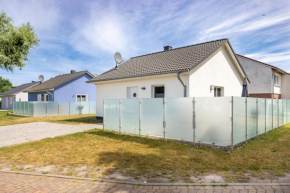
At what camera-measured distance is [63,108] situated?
22297 mm

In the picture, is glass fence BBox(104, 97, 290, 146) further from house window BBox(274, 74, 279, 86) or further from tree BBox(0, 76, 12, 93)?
tree BBox(0, 76, 12, 93)

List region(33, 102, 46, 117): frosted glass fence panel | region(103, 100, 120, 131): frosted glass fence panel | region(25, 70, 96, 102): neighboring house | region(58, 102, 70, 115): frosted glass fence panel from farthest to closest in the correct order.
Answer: region(25, 70, 96, 102): neighboring house < region(58, 102, 70, 115): frosted glass fence panel < region(33, 102, 46, 117): frosted glass fence panel < region(103, 100, 120, 131): frosted glass fence panel

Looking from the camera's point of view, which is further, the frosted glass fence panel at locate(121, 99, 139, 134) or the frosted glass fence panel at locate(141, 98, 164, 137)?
the frosted glass fence panel at locate(121, 99, 139, 134)

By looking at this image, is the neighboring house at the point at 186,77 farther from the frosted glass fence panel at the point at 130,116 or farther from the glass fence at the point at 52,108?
the glass fence at the point at 52,108

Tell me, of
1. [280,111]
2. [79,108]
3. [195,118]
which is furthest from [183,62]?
[79,108]

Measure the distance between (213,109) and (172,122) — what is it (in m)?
1.78

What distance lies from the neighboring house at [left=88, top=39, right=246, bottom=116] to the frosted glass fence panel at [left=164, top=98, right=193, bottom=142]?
259cm

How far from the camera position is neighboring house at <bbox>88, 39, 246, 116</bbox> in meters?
10.5

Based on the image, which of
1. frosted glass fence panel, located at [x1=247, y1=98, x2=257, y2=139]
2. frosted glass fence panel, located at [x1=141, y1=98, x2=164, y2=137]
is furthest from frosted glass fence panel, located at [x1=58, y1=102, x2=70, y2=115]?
frosted glass fence panel, located at [x1=247, y1=98, x2=257, y2=139]

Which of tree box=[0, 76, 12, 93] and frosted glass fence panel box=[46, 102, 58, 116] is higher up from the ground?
tree box=[0, 76, 12, 93]

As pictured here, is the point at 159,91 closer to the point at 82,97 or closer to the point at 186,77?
the point at 186,77

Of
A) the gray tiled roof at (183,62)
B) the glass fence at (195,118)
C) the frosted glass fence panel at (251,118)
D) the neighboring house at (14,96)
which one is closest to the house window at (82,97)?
the gray tiled roof at (183,62)

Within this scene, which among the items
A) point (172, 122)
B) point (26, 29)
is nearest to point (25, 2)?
point (26, 29)

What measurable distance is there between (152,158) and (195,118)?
2.48 metres
